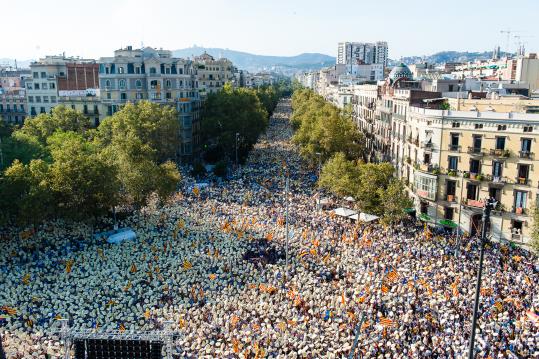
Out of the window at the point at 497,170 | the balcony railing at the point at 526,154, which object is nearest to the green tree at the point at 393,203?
the window at the point at 497,170

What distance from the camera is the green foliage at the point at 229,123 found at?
71125mm

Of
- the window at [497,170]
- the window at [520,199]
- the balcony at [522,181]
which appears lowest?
the window at [520,199]

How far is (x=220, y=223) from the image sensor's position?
40875 mm

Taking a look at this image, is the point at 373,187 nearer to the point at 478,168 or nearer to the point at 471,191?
the point at 471,191

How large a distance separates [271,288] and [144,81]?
48.6 m

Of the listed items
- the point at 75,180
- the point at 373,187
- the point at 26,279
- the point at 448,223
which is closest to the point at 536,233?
the point at 448,223

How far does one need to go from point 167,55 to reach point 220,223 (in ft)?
145

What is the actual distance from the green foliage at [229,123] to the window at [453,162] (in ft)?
117

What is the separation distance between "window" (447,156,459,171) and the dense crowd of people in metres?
6.06

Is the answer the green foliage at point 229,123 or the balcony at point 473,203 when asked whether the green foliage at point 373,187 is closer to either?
the balcony at point 473,203

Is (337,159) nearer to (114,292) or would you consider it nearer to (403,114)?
(403,114)

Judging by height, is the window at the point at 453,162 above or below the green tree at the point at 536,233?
above

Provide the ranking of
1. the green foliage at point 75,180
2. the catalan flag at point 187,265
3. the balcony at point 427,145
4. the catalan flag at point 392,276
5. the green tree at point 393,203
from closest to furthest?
the catalan flag at point 392,276 < the catalan flag at point 187,265 < the green foliage at point 75,180 < the green tree at point 393,203 < the balcony at point 427,145

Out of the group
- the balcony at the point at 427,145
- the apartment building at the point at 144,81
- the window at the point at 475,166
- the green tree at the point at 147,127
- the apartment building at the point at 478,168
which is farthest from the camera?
the apartment building at the point at 144,81
